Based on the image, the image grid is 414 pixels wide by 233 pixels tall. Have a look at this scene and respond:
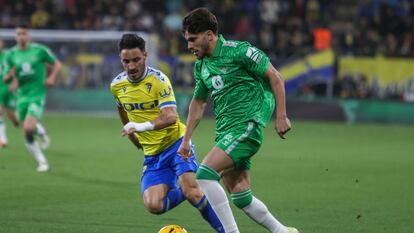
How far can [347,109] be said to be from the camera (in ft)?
79.7

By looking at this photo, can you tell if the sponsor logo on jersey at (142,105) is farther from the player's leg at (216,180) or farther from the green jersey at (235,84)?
the player's leg at (216,180)

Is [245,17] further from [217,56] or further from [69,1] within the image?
[217,56]

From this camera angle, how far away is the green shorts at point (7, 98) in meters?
17.9

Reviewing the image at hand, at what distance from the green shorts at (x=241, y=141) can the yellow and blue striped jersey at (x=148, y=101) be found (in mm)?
979

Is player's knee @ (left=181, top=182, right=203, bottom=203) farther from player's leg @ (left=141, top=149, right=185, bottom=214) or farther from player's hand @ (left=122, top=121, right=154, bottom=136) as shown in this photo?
player's hand @ (left=122, top=121, right=154, bottom=136)

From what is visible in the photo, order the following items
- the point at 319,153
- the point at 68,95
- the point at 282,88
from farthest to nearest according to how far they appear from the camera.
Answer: the point at 68,95 < the point at 319,153 < the point at 282,88

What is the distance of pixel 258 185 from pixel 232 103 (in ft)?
17.4

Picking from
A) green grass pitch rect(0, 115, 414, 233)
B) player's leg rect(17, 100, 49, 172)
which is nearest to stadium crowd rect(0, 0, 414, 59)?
green grass pitch rect(0, 115, 414, 233)

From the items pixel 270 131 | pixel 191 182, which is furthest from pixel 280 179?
pixel 270 131

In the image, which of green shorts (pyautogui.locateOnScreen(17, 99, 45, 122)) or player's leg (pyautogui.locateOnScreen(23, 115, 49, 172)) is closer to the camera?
player's leg (pyautogui.locateOnScreen(23, 115, 49, 172))

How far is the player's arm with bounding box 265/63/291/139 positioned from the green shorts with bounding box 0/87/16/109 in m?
11.5

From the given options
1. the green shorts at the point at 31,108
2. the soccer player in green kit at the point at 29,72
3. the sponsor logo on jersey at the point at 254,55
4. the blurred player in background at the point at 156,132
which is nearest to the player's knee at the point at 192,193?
the blurred player in background at the point at 156,132

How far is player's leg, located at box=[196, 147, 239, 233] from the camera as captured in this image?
288 inches

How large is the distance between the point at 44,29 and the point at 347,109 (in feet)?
32.9
